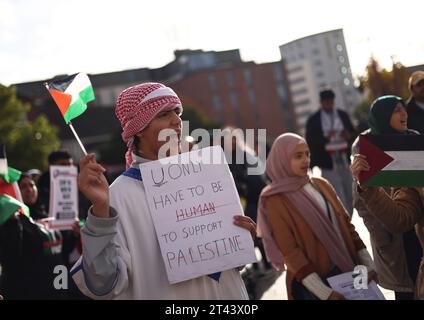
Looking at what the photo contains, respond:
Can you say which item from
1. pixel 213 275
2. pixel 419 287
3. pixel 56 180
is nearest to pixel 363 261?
pixel 419 287

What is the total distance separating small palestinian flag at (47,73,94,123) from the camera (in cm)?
368

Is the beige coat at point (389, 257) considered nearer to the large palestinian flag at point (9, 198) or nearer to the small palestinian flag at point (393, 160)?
the small palestinian flag at point (393, 160)

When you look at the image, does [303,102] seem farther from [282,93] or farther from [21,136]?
[21,136]

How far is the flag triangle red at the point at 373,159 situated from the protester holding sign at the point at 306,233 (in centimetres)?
77

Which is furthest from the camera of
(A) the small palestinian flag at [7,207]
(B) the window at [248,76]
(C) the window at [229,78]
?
(B) the window at [248,76]

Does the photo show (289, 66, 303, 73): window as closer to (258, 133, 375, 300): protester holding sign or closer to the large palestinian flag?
the large palestinian flag

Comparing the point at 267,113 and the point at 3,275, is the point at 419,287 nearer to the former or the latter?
the point at 3,275

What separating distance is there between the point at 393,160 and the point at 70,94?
1780mm

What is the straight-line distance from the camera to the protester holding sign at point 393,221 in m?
4.54

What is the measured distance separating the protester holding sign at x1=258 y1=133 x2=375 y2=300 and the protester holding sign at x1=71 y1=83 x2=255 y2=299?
1578 mm

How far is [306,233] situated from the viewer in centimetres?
498

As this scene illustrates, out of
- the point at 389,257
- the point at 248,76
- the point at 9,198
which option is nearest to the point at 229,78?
the point at 248,76

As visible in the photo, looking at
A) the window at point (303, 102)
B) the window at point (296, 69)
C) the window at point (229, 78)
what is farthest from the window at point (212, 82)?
the window at point (303, 102)
